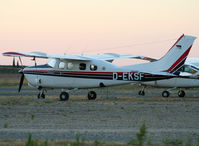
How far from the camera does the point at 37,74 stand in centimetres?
2547

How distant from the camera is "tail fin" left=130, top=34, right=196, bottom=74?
24281 millimetres

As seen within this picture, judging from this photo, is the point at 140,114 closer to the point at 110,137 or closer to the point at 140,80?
the point at 110,137

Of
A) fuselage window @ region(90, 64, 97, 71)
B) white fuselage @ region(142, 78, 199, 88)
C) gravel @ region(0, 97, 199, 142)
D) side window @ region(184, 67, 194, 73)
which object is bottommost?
gravel @ region(0, 97, 199, 142)

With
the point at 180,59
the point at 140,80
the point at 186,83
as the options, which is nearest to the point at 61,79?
the point at 140,80

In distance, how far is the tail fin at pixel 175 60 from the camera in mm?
24281

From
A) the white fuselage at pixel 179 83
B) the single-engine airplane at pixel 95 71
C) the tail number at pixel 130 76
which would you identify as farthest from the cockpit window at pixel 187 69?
the tail number at pixel 130 76

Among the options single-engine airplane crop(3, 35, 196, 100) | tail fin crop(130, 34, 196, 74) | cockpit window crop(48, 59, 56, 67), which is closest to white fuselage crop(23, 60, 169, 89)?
single-engine airplane crop(3, 35, 196, 100)

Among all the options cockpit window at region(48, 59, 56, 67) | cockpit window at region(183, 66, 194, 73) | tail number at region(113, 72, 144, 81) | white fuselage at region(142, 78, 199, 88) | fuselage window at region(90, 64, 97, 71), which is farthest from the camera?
cockpit window at region(183, 66, 194, 73)

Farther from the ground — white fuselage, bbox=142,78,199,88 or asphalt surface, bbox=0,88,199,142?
white fuselage, bbox=142,78,199,88

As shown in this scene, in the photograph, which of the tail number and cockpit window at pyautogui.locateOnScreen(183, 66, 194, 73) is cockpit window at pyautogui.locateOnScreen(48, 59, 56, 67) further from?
cockpit window at pyautogui.locateOnScreen(183, 66, 194, 73)

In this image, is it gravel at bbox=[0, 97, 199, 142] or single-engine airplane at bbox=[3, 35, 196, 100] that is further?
single-engine airplane at bbox=[3, 35, 196, 100]

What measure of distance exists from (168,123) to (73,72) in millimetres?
11871

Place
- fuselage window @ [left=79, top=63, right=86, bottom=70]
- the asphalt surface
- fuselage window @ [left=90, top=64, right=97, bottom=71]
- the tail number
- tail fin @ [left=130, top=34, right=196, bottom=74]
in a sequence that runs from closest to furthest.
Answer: the asphalt surface
the tail number
tail fin @ [left=130, top=34, right=196, bottom=74]
fuselage window @ [left=90, top=64, right=97, bottom=71]
fuselage window @ [left=79, top=63, right=86, bottom=70]

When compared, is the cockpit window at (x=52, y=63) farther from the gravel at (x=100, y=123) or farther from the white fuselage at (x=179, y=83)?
the white fuselage at (x=179, y=83)
